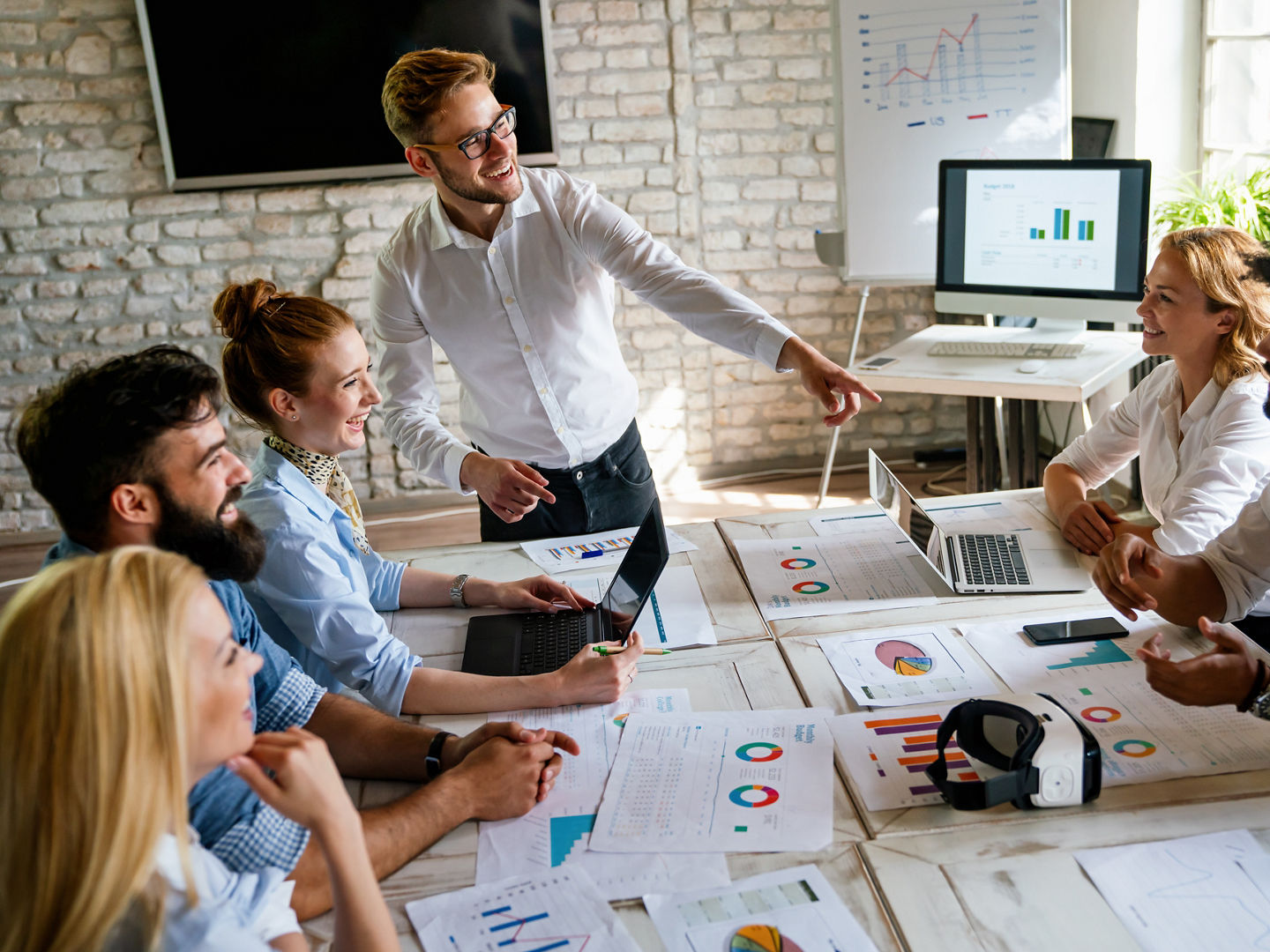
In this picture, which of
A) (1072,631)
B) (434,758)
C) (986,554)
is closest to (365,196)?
(986,554)

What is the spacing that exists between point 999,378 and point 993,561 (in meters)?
1.20

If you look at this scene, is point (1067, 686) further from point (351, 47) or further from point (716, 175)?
point (351, 47)

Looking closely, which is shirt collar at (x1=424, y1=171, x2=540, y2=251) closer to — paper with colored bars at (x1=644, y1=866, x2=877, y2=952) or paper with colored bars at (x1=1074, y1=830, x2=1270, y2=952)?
paper with colored bars at (x1=644, y1=866, x2=877, y2=952)

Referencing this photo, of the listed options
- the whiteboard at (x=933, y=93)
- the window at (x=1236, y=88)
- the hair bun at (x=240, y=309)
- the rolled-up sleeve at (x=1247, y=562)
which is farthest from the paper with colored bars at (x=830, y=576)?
the window at (x=1236, y=88)

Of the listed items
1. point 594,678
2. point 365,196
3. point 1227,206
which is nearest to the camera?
point 594,678

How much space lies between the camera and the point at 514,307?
91.0 inches

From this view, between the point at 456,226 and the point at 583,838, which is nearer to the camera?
the point at 583,838

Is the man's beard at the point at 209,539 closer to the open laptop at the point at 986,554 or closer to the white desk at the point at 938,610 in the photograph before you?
the white desk at the point at 938,610

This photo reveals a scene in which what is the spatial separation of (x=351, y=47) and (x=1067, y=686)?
343 cm

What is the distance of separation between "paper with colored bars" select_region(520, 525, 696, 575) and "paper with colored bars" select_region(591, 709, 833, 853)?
59 centimetres

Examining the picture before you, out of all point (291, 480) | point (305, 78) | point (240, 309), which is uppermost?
point (305, 78)

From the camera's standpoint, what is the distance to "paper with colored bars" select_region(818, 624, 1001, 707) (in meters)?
1.49

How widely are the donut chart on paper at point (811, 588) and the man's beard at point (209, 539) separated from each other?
0.90 m

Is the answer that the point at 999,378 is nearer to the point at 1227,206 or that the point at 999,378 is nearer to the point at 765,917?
the point at 1227,206
